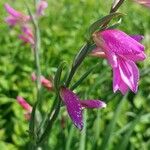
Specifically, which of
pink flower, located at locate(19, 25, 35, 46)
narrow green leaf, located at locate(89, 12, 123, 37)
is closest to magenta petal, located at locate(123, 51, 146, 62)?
narrow green leaf, located at locate(89, 12, 123, 37)

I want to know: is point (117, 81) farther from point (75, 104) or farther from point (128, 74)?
point (75, 104)

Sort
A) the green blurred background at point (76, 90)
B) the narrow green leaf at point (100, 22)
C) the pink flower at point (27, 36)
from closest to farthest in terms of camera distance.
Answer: the narrow green leaf at point (100, 22) < the green blurred background at point (76, 90) < the pink flower at point (27, 36)

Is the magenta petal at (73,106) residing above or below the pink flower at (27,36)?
above

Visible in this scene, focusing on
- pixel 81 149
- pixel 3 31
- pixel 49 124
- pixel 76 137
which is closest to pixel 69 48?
pixel 3 31

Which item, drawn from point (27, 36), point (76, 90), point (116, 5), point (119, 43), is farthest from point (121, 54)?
point (27, 36)

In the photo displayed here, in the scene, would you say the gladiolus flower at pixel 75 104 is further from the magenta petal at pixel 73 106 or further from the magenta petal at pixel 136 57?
the magenta petal at pixel 136 57

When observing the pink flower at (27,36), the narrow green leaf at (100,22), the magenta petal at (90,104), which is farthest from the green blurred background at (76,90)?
the narrow green leaf at (100,22)
